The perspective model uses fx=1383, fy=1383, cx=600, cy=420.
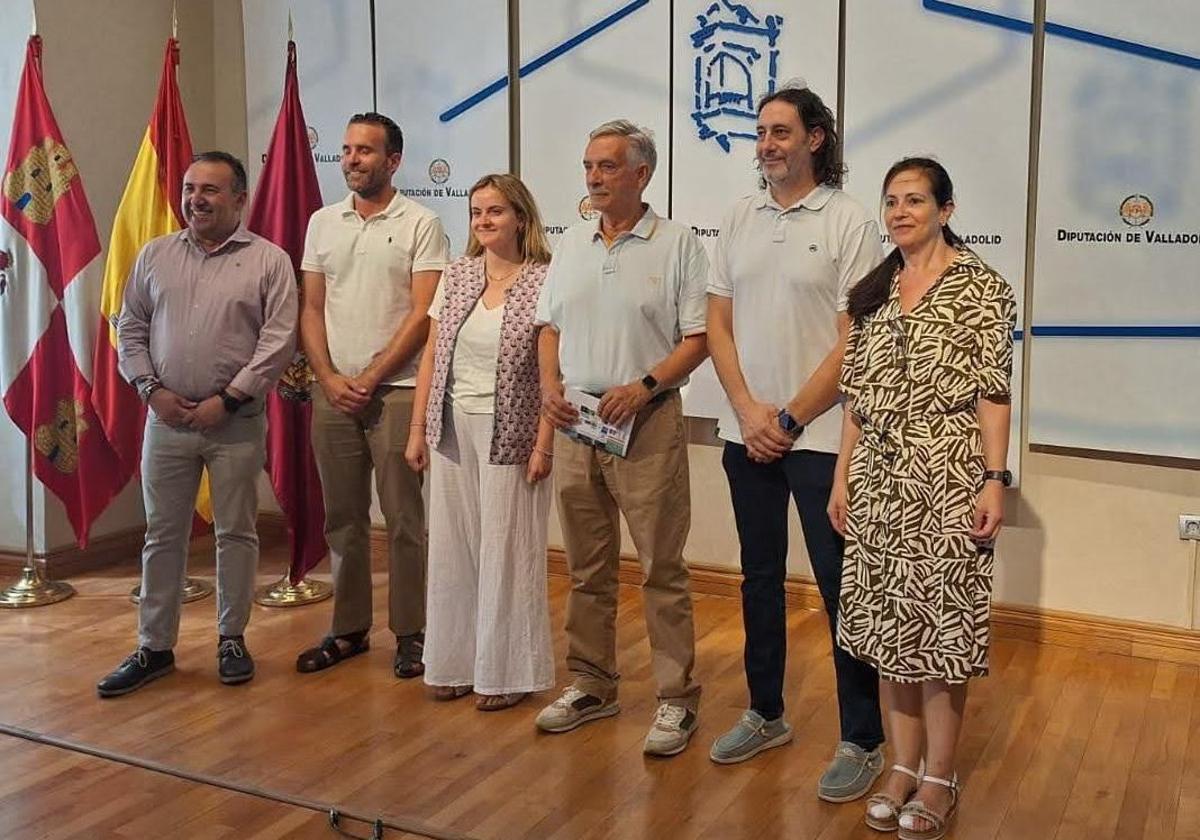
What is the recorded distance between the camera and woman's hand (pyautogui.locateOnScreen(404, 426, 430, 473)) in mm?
3977

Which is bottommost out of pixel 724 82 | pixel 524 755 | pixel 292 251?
pixel 524 755

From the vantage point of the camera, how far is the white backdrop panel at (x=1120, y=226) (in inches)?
167

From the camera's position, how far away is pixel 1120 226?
435 cm

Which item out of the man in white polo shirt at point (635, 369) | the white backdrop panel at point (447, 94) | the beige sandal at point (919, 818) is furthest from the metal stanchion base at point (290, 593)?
the beige sandal at point (919, 818)

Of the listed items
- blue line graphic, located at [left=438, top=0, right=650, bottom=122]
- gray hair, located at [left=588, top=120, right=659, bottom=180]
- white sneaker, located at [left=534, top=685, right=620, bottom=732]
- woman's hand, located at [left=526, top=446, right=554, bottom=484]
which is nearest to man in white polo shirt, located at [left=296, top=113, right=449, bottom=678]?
woman's hand, located at [left=526, top=446, right=554, bottom=484]

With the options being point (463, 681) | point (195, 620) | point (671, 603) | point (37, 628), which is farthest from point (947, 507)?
point (37, 628)

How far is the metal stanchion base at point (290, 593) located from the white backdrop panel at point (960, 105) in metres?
2.47

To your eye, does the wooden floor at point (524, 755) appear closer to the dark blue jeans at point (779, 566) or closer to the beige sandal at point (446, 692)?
the beige sandal at point (446, 692)

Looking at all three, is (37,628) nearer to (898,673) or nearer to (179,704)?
(179,704)

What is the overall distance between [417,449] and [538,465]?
0.45 m

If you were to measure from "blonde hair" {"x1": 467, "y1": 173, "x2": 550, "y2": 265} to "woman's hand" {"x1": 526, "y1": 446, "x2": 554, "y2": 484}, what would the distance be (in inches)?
21.0

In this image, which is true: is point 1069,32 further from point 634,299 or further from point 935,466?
point 935,466

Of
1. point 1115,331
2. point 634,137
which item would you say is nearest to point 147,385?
point 634,137

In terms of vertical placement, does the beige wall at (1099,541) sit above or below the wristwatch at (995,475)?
below
